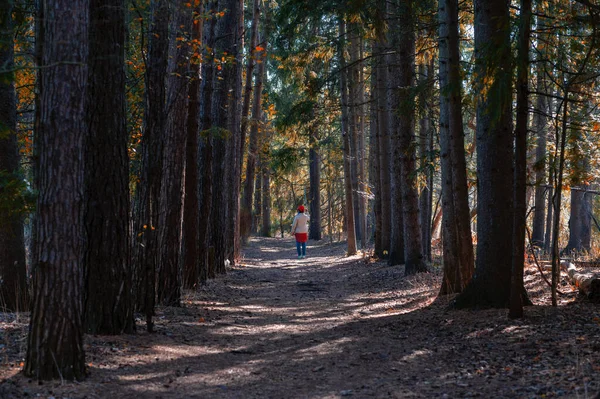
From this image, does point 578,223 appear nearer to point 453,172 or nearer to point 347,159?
point 347,159

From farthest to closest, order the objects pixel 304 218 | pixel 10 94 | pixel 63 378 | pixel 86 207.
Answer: pixel 304 218
pixel 10 94
pixel 86 207
pixel 63 378

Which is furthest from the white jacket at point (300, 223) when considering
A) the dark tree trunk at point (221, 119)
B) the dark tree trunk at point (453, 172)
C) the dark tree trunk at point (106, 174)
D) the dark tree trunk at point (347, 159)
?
the dark tree trunk at point (106, 174)

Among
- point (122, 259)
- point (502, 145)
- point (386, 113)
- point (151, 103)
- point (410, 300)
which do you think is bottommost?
point (410, 300)

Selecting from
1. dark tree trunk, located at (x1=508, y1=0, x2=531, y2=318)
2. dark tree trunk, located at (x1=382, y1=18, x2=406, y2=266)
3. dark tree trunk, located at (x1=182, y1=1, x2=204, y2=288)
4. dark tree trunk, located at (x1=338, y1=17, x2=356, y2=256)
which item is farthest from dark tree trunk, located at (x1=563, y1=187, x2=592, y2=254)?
dark tree trunk, located at (x1=508, y1=0, x2=531, y2=318)

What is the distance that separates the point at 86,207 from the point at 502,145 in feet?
19.4

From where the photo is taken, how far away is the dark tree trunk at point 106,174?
7273 millimetres

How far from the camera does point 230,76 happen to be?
16281 mm

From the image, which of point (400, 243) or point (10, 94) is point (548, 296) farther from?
point (10, 94)

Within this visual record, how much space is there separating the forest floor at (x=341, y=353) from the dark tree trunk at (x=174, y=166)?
0.64 m

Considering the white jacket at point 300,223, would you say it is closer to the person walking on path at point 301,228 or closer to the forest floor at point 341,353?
the person walking on path at point 301,228

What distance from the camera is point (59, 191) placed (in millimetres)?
5387

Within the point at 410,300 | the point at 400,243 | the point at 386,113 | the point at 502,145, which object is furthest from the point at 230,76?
the point at 502,145

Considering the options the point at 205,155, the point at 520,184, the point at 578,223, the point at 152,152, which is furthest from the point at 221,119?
the point at 578,223

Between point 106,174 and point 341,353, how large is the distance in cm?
376
